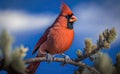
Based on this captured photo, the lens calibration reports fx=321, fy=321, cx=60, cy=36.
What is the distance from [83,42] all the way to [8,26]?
54cm

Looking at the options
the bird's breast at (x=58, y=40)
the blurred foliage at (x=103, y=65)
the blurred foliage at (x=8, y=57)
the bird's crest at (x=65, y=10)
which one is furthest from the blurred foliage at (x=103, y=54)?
the blurred foliage at (x=8, y=57)

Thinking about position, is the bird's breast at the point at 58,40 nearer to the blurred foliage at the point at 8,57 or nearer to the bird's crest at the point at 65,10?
the bird's crest at the point at 65,10

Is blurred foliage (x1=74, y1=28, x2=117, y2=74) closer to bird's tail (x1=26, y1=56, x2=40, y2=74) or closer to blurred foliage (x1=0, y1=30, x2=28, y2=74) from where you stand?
bird's tail (x1=26, y1=56, x2=40, y2=74)

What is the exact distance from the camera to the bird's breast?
7.28 feet

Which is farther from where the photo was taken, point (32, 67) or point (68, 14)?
point (68, 14)

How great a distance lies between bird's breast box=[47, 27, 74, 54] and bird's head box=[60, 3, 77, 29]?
0.06 metres

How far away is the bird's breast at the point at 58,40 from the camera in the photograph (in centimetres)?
222

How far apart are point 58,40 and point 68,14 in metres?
0.20

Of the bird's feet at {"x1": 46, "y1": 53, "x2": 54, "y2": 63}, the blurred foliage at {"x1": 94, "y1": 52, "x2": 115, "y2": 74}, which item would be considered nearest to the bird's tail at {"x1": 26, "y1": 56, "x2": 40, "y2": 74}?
the bird's feet at {"x1": 46, "y1": 53, "x2": 54, "y2": 63}

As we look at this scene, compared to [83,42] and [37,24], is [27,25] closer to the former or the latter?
[37,24]

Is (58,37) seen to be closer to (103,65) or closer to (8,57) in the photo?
(103,65)

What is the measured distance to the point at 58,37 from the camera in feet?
7.27

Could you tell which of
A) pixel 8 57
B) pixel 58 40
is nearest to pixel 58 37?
pixel 58 40

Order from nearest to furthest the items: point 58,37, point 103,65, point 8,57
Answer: point 8,57 < point 103,65 < point 58,37
